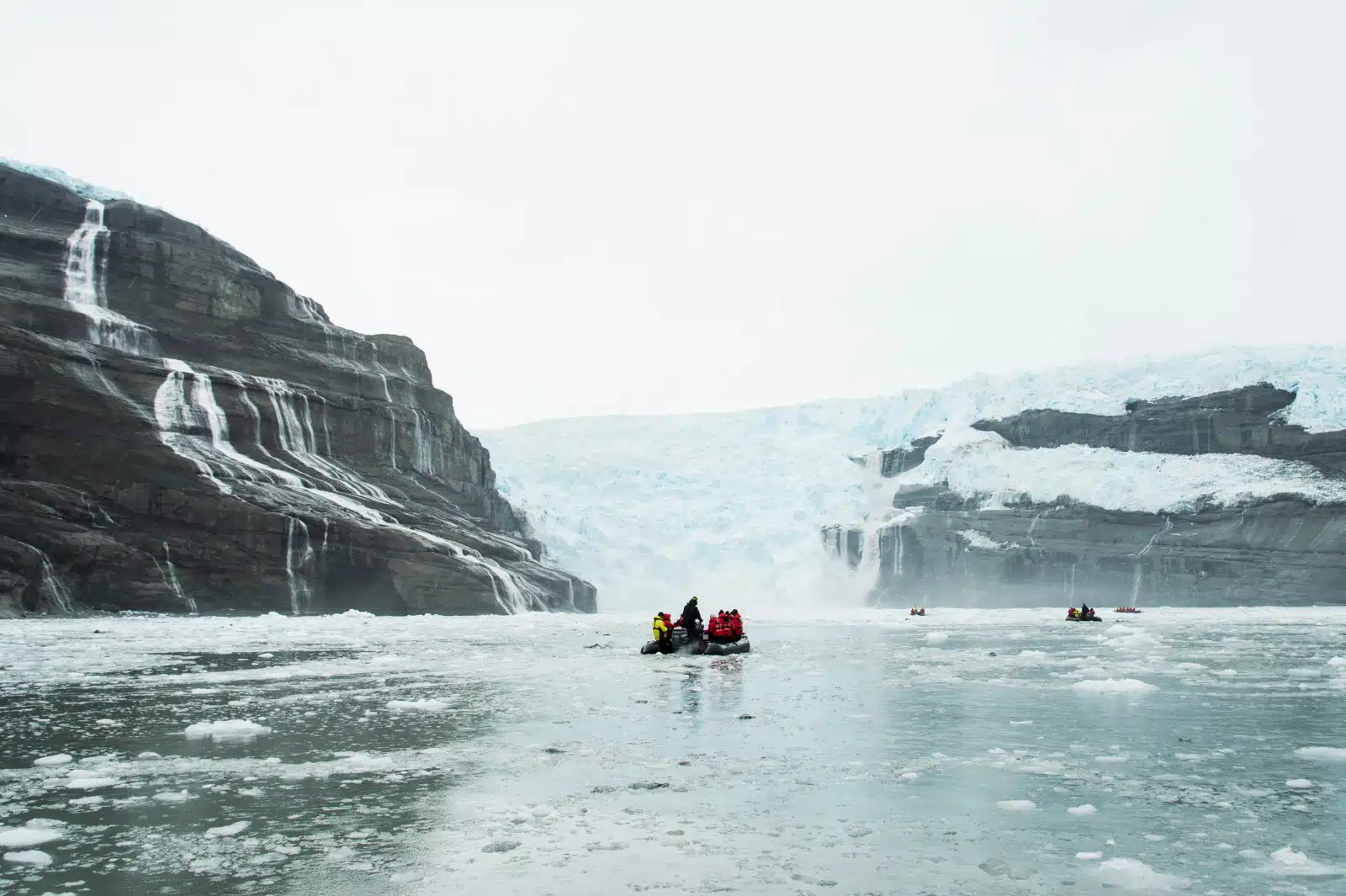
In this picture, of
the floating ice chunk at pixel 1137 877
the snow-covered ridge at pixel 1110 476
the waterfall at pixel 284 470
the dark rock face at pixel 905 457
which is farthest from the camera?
the dark rock face at pixel 905 457

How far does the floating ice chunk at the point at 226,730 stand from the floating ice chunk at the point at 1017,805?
7.08 m

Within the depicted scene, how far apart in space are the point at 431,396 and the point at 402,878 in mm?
54745

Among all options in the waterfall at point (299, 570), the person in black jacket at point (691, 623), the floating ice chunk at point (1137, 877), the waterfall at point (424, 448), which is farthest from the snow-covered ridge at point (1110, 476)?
the floating ice chunk at point (1137, 877)

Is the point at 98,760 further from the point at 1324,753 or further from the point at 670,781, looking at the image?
the point at 1324,753

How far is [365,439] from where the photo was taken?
51688 millimetres

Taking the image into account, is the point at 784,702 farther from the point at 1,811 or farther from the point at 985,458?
the point at 985,458

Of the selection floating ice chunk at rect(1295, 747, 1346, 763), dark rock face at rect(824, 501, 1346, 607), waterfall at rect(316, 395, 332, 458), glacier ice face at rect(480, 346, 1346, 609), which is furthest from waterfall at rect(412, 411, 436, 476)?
floating ice chunk at rect(1295, 747, 1346, 763)

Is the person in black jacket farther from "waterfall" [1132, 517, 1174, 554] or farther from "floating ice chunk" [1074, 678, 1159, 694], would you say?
"waterfall" [1132, 517, 1174, 554]

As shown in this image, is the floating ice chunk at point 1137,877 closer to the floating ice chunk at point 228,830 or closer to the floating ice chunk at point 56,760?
the floating ice chunk at point 228,830

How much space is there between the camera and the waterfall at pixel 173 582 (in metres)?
38.9

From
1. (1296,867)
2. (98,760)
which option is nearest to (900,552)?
(98,760)

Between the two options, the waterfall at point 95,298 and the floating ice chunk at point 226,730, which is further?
the waterfall at point 95,298

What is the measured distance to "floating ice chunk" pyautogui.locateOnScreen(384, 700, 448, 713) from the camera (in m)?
12.6

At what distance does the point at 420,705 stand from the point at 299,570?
30725mm
